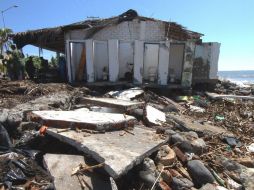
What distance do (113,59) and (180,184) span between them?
27.0ft

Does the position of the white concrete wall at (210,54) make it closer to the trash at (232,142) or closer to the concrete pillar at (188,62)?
the concrete pillar at (188,62)

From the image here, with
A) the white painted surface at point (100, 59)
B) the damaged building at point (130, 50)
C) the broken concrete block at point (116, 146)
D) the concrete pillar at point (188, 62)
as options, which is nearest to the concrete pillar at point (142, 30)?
the damaged building at point (130, 50)

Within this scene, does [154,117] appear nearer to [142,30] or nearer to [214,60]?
[142,30]

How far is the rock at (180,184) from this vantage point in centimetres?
448

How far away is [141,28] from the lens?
13297 millimetres

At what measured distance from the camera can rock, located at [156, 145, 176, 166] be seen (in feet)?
16.0

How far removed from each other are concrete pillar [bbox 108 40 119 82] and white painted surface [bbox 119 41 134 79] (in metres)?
1.34

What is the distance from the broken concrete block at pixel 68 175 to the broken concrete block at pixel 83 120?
3.58 ft

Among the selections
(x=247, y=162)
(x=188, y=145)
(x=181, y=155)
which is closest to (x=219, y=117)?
(x=247, y=162)

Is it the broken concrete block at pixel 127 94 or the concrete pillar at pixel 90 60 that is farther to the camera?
the concrete pillar at pixel 90 60

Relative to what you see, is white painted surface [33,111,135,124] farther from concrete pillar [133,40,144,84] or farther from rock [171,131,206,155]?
concrete pillar [133,40,144,84]

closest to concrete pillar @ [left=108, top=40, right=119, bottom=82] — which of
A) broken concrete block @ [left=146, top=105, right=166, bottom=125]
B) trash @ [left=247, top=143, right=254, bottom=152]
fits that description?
broken concrete block @ [left=146, top=105, right=166, bottom=125]

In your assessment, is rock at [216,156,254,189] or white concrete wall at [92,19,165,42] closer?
rock at [216,156,254,189]

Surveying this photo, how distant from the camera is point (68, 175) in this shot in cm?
367
